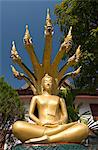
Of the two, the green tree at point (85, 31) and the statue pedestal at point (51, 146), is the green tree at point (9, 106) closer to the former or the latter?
the green tree at point (85, 31)

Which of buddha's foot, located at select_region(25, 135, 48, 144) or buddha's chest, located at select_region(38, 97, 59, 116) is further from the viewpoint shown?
buddha's chest, located at select_region(38, 97, 59, 116)

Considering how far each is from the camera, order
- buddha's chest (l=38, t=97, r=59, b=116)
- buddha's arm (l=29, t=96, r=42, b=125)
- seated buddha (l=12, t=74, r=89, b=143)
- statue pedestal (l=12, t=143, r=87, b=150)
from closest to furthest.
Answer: statue pedestal (l=12, t=143, r=87, b=150), seated buddha (l=12, t=74, r=89, b=143), buddha's arm (l=29, t=96, r=42, b=125), buddha's chest (l=38, t=97, r=59, b=116)

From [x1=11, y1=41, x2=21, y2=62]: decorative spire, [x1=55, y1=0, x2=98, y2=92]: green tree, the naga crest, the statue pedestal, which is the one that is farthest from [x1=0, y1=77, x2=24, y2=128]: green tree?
the statue pedestal

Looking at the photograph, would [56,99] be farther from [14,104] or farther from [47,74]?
[14,104]

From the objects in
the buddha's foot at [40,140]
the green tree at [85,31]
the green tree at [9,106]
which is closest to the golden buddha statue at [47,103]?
the buddha's foot at [40,140]

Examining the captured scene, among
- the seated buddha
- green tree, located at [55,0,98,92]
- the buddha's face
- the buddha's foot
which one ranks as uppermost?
green tree, located at [55,0,98,92]

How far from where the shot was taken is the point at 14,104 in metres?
11.7

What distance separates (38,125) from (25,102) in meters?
7.68

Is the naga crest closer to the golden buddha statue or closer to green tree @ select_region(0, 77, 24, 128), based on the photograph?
the golden buddha statue

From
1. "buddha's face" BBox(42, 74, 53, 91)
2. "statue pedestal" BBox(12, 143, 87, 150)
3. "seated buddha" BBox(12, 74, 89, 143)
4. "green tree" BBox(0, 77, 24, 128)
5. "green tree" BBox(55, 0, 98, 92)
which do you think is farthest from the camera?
"green tree" BBox(0, 77, 24, 128)

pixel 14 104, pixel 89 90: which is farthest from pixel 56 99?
pixel 14 104

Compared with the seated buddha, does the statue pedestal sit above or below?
below

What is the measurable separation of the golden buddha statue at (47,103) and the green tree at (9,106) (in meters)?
5.23

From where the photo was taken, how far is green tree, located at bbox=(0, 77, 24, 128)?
38.2ft
